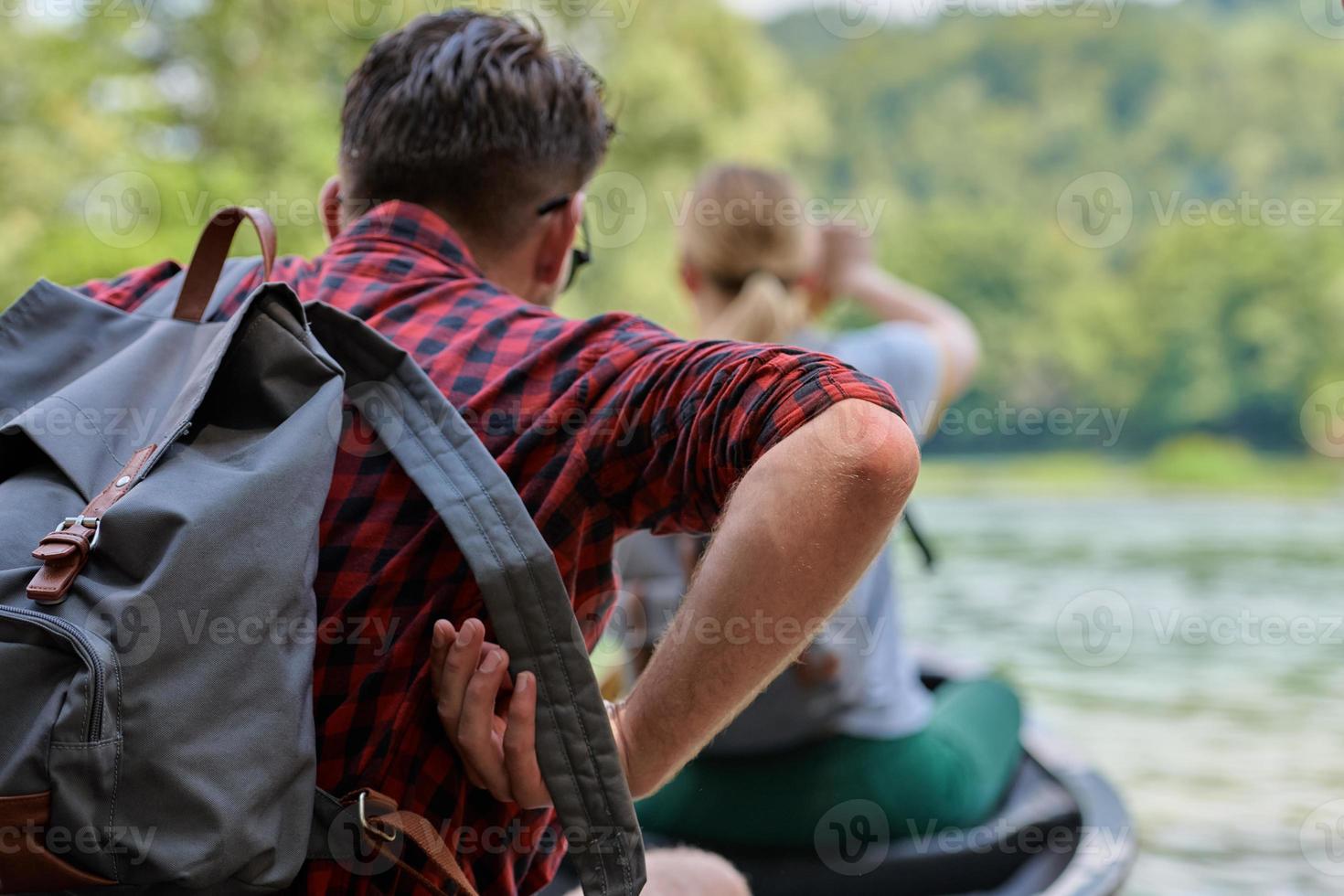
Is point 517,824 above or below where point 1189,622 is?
above

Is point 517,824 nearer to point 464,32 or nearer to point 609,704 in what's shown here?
point 609,704

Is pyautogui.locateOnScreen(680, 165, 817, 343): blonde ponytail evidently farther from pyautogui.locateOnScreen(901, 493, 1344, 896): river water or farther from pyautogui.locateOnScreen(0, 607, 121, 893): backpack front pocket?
pyautogui.locateOnScreen(901, 493, 1344, 896): river water

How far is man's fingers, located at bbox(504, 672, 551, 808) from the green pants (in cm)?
139

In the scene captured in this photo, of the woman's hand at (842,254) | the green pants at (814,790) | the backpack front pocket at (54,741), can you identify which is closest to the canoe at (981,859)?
the green pants at (814,790)

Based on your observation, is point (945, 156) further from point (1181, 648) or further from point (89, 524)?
point (89, 524)

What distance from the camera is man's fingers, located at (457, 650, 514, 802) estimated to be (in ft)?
3.21

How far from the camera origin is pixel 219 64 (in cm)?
1030

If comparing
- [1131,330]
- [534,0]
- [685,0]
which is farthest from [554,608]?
[1131,330]

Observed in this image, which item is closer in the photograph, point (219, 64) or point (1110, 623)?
point (219, 64)

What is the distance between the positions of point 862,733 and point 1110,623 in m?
11.2

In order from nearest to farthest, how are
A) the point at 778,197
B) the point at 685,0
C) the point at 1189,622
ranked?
the point at 778,197
the point at 1189,622
the point at 685,0

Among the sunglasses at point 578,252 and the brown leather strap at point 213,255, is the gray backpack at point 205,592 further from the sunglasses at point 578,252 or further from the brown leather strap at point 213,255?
the sunglasses at point 578,252

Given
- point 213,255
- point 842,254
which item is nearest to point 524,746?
point 213,255

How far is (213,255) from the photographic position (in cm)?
108
